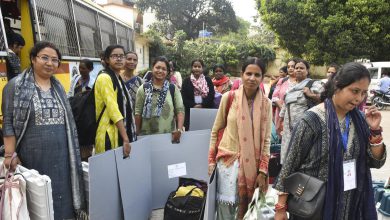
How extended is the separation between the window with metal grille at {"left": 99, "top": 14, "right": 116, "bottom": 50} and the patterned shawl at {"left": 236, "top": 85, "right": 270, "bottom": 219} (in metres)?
7.31

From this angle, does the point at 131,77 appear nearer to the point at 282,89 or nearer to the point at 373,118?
the point at 282,89

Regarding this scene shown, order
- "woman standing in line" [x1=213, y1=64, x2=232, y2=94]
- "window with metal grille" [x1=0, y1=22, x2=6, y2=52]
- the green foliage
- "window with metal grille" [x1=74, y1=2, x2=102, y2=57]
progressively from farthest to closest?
the green foliage → "window with metal grille" [x1=74, y1=2, x2=102, y2=57] → "woman standing in line" [x1=213, y1=64, x2=232, y2=94] → "window with metal grille" [x1=0, y1=22, x2=6, y2=52]

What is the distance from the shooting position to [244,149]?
258 centimetres

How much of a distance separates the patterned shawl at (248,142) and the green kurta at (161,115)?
1.29m

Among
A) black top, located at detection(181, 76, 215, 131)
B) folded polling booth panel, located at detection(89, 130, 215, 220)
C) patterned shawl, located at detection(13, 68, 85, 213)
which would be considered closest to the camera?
patterned shawl, located at detection(13, 68, 85, 213)

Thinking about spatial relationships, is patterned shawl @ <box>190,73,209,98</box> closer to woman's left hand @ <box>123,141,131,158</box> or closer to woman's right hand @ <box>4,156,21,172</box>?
woman's left hand @ <box>123,141,131,158</box>

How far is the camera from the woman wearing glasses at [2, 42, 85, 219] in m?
2.48

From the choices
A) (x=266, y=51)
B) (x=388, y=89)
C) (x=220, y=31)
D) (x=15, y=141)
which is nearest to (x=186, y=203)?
(x=15, y=141)

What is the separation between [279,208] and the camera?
6.62 ft

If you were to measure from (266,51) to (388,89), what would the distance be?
520 inches

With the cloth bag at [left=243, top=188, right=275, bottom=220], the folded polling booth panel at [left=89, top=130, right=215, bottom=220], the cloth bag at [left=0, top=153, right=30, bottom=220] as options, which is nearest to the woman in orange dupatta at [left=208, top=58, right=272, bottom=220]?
the cloth bag at [left=243, top=188, right=275, bottom=220]

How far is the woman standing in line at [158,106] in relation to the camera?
3770mm

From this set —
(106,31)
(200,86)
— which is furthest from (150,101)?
(106,31)

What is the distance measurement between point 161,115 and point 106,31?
6.64 meters
